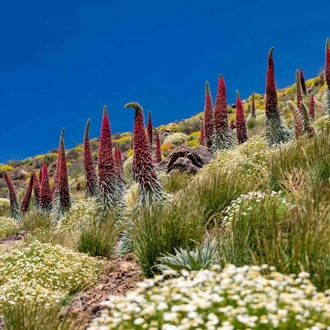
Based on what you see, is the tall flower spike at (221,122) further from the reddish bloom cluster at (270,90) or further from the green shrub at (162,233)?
the green shrub at (162,233)

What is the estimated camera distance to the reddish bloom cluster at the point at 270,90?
15.2m

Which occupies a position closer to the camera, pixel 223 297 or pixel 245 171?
pixel 223 297

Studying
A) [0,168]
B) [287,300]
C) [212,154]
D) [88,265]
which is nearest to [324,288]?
[287,300]

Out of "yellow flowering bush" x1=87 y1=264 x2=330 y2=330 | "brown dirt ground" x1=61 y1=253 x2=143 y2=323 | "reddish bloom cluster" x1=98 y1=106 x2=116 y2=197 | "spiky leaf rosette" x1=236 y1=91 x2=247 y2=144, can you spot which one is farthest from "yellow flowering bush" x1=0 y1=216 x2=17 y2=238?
"yellow flowering bush" x1=87 y1=264 x2=330 y2=330

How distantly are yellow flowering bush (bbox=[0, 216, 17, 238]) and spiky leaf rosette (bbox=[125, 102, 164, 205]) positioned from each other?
9.64m

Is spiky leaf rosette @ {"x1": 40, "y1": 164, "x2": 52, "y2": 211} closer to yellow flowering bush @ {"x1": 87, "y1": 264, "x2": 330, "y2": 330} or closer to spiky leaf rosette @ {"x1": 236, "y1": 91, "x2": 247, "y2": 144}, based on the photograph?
spiky leaf rosette @ {"x1": 236, "y1": 91, "x2": 247, "y2": 144}

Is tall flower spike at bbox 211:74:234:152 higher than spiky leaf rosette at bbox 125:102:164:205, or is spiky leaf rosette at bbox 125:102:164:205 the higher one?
tall flower spike at bbox 211:74:234:152

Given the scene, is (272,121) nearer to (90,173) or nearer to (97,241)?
(90,173)

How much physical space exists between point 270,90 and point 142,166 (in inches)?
276

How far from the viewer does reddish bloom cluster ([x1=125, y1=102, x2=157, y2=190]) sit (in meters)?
9.88

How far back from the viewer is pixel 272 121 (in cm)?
1526

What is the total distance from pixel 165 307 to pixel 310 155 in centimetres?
652

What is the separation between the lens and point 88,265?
8.72 m

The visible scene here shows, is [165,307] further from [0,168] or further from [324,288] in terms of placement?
[0,168]
